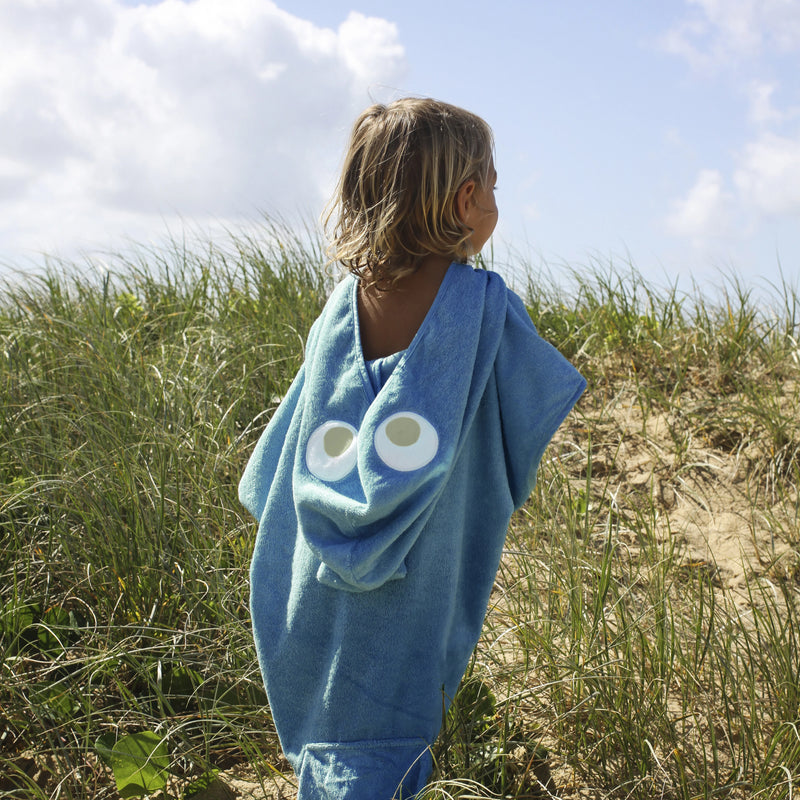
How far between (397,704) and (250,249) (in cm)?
413

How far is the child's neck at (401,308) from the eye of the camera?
1.84 m

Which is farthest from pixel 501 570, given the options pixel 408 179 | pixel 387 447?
pixel 408 179

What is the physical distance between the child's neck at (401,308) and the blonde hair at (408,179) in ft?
0.10

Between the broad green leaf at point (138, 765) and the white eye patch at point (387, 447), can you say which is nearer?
the white eye patch at point (387, 447)

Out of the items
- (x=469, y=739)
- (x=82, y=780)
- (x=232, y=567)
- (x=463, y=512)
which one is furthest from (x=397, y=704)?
(x=232, y=567)

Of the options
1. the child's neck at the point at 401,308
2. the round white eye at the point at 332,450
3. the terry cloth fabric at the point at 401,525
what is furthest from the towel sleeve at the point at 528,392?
the round white eye at the point at 332,450

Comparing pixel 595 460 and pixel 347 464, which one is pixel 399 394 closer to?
pixel 347 464

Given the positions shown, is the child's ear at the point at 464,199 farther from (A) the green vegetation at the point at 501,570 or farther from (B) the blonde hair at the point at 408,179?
(A) the green vegetation at the point at 501,570

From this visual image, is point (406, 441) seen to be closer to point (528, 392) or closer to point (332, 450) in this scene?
point (332, 450)

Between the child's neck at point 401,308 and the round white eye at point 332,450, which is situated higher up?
the child's neck at point 401,308

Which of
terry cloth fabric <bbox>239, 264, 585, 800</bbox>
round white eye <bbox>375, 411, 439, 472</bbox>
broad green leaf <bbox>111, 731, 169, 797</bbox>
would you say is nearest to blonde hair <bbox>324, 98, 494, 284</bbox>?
terry cloth fabric <bbox>239, 264, 585, 800</bbox>

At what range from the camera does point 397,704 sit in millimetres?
1801

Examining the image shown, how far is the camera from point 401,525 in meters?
1.66

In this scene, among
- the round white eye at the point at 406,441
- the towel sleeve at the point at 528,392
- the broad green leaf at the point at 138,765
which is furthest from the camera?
the broad green leaf at the point at 138,765
